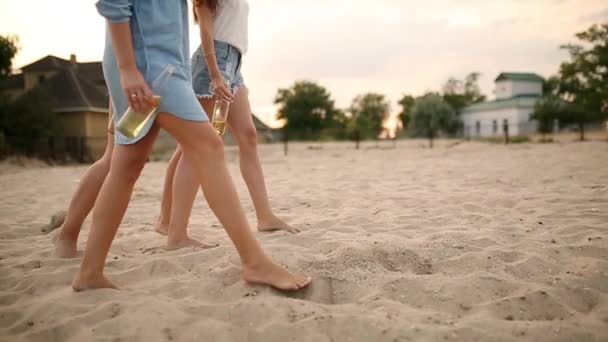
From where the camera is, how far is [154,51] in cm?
186

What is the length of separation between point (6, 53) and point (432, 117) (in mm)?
40576

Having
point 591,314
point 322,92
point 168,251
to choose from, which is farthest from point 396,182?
point 322,92

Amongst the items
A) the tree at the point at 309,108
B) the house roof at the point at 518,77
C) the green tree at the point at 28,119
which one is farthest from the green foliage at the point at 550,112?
the green tree at the point at 28,119

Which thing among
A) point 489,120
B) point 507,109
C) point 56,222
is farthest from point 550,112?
point 56,222

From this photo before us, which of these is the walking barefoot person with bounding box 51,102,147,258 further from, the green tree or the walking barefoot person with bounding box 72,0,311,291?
the green tree

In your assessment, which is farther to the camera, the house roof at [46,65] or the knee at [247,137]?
the house roof at [46,65]

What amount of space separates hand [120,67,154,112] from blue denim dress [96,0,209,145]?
0.20ft

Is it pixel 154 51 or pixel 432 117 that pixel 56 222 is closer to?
pixel 154 51

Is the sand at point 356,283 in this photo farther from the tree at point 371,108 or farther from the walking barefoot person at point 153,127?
A: the tree at point 371,108

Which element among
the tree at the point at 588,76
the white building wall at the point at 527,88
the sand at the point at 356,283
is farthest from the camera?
the white building wall at the point at 527,88

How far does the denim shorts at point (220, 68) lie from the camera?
2.74 meters

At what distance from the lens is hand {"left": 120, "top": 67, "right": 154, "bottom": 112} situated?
5.78ft

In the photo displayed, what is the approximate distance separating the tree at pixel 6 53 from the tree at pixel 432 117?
3828 cm

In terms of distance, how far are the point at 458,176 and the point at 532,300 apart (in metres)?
5.07
